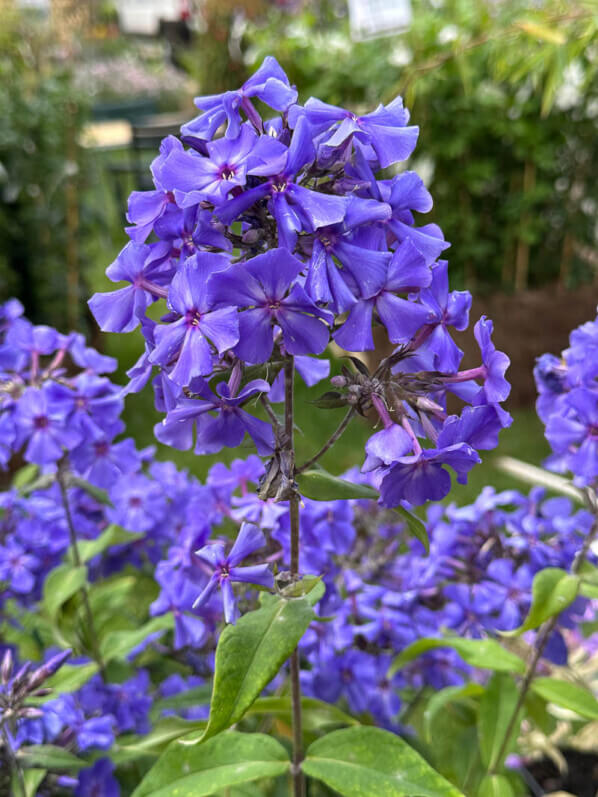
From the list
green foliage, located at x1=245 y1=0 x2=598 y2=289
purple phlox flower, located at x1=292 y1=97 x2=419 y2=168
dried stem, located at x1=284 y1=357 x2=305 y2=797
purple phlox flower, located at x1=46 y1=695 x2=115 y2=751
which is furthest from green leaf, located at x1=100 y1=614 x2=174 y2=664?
green foliage, located at x1=245 y1=0 x2=598 y2=289

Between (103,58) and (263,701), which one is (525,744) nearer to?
(263,701)

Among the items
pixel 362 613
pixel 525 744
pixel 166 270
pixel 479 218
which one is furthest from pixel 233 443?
pixel 479 218

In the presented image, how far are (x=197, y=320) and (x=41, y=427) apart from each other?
550mm

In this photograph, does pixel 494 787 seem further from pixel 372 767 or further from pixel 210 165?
pixel 210 165

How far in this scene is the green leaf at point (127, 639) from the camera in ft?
4.05

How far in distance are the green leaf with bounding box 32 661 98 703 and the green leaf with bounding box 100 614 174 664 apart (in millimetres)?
94

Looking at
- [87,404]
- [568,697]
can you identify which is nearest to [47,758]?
[87,404]

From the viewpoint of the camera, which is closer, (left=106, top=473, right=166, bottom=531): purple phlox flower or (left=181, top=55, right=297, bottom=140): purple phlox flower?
(left=181, top=55, right=297, bottom=140): purple phlox flower

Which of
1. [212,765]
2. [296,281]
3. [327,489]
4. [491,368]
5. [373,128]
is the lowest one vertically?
[212,765]

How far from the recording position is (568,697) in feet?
3.62

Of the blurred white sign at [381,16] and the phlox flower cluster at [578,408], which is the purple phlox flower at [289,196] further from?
the blurred white sign at [381,16]

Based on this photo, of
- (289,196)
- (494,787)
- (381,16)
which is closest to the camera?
(289,196)

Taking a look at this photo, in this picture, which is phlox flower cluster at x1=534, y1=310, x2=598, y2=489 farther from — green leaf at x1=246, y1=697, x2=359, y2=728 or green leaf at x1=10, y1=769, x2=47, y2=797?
green leaf at x1=10, y1=769, x2=47, y2=797

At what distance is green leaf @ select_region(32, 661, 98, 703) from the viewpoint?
3.62 ft
